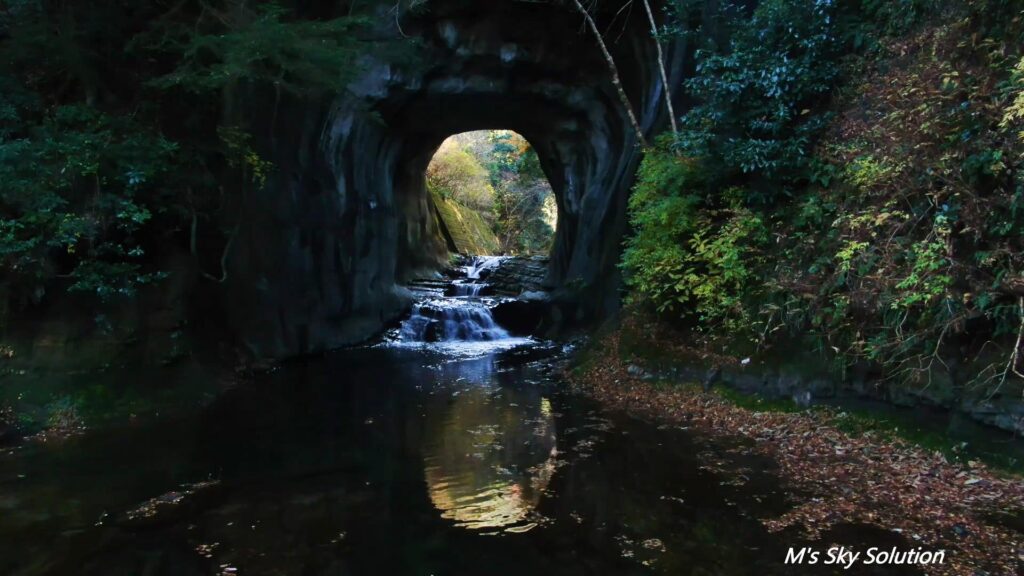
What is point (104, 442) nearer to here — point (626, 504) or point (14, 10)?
point (14, 10)

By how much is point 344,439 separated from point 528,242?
3609 centimetres

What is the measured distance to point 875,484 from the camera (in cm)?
551

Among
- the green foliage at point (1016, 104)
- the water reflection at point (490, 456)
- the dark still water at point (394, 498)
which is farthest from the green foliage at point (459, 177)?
the green foliage at point (1016, 104)

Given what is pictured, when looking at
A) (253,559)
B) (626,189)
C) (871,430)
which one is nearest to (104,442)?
(253,559)

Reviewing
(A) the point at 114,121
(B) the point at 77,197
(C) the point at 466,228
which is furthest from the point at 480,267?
(B) the point at 77,197

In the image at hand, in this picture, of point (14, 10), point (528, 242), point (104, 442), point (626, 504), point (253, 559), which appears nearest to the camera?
point (253, 559)

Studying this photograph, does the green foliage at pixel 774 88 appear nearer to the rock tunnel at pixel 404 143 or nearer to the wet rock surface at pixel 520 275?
the rock tunnel at pixel 404 143

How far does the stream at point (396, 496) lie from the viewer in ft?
14.8

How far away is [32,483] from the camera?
241 inches

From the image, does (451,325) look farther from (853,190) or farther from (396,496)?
(853,190)

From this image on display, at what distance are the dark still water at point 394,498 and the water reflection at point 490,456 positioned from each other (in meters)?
0.03

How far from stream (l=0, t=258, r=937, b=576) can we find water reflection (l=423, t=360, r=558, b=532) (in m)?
0.03

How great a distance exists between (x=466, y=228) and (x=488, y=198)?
6.10 m

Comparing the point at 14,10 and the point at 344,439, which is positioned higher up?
the point at 14,10
